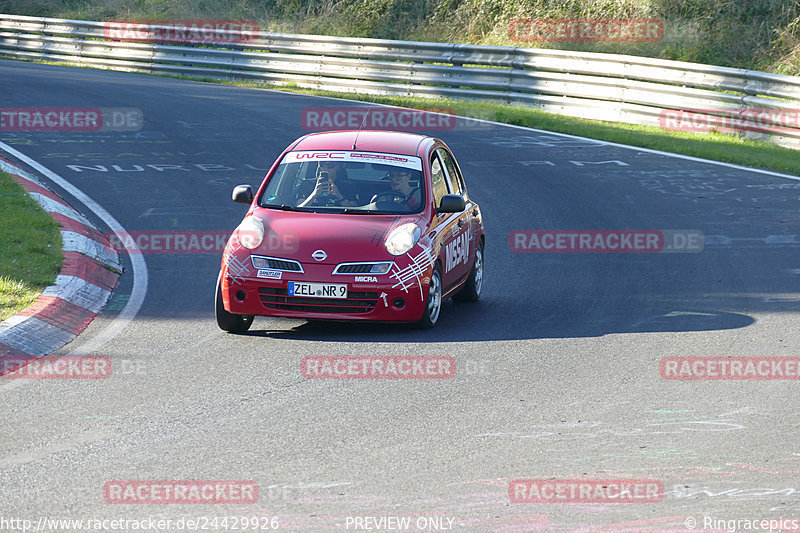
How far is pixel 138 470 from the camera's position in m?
6.23

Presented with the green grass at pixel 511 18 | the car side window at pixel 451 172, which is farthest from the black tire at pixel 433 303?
the green grass at pixel 511 18

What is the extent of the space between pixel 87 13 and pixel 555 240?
32910 millimetres

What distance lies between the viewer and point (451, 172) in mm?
11609

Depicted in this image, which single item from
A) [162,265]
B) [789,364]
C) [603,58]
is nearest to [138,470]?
[789,364]

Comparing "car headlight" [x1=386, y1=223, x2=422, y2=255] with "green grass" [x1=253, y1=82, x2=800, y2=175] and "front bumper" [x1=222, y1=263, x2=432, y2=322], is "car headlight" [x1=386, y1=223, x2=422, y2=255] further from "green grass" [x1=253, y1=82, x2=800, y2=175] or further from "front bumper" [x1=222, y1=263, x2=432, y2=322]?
"green grass" [x1=253, y1=82, x2=800, y2=175]

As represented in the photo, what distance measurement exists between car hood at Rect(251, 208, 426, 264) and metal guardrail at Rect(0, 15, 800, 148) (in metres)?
11.8

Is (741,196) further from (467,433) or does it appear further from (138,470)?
(138,470)

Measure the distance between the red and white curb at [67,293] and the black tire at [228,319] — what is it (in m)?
1.17

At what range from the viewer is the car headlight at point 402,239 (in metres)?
9.72

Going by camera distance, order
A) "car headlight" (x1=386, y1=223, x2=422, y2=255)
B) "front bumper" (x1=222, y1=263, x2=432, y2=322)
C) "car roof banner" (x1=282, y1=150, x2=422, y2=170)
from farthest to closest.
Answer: "car roof banner" (x1=282, y1=150, x2=422, y2=170), "car headlight" (x1=386, y1=223, x2=422, y2=255), "front bumper" (x1=222, y1=263, x2=432, y2=322)

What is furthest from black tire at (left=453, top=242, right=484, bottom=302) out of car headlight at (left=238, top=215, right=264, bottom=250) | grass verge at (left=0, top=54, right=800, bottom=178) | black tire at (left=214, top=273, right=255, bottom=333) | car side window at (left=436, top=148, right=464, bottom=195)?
grass verge at (left=0, top=54, right=800, bottom=178)

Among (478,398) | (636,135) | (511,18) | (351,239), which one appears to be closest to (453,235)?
(351,239)

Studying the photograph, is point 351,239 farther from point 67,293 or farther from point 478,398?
point 67,293

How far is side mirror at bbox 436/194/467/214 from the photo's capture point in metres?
10.2
